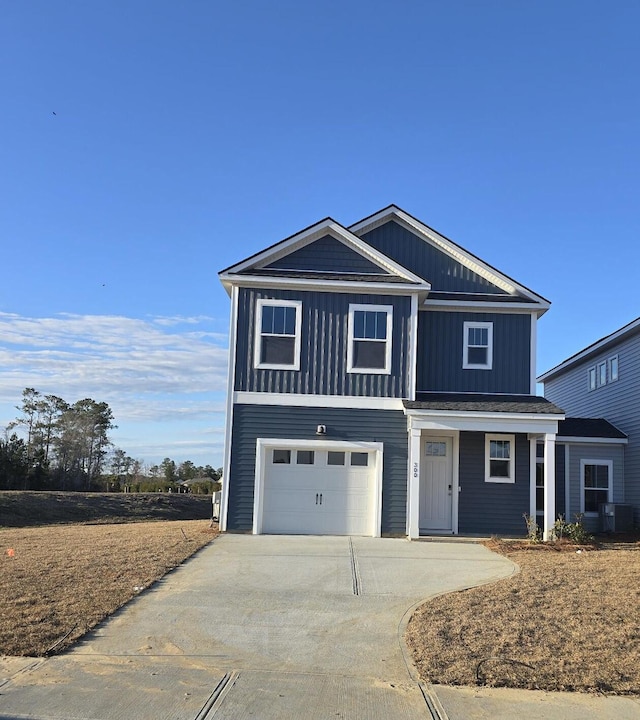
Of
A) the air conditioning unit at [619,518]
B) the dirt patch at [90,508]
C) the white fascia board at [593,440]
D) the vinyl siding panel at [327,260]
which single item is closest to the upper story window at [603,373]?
the white fascia board at [593,440]

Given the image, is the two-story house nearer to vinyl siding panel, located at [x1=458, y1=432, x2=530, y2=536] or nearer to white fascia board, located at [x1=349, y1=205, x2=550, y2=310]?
vinyl siding panel, located at [x1=458, y1=432, x2=530, y2=536]

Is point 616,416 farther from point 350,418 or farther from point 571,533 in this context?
point 350,418

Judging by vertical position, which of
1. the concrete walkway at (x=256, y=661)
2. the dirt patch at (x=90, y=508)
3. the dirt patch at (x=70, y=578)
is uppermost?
the dirt patch at (x=70, y=578)

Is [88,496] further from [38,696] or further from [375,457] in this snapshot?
[38,696]

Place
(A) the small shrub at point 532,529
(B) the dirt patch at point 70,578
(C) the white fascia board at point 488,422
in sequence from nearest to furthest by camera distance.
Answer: (B) the dirt patch at point 70,578 < (A) the small shrub at point 532,529 < (C) the white fascia board at point 488,422

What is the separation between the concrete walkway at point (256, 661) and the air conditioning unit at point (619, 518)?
9096 mm

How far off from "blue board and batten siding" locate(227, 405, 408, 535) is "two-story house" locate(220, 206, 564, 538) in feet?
0.08

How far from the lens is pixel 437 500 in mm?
18016

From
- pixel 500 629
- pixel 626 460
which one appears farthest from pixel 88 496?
pixel 500 629

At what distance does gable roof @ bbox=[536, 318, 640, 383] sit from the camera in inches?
791

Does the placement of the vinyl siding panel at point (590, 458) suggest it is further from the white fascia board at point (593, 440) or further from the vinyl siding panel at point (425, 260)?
the vinyl siding panel at point (425, 260)

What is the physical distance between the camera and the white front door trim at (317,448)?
1689cm

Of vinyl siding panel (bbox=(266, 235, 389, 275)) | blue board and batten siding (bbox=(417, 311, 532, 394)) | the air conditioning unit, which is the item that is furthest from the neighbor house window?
vinyl siding panel (bbox=(266, 235, 389, 275))

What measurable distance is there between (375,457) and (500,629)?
30.4 feet
